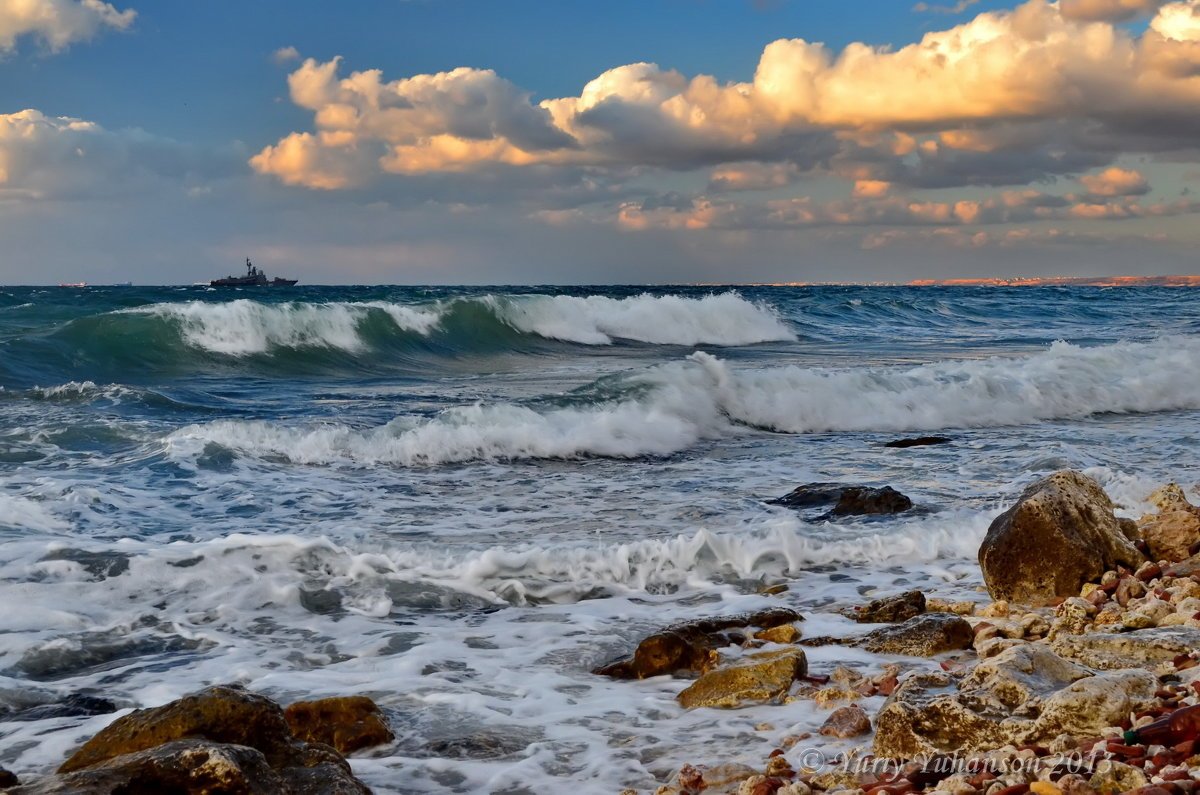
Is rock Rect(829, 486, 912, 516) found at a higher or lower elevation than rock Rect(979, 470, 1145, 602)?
lower

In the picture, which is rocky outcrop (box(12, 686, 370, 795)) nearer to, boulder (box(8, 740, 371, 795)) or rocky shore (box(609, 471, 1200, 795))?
boulder (box(8, 740, 371, 795))

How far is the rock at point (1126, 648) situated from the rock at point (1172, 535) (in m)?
2.20

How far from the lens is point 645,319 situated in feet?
115

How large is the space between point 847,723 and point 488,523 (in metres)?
4.83

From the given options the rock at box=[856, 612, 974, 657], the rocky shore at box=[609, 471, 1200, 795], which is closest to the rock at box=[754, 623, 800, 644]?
the rocky shore at box=[609, 471, 1200, 795]

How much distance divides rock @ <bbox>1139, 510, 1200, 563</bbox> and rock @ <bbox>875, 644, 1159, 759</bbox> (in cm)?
296

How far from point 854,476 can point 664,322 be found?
981 inches

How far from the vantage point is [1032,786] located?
3.00 meters

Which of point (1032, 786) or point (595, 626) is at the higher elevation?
point (1032, 786)

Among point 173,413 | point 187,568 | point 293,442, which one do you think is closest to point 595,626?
point 187,568

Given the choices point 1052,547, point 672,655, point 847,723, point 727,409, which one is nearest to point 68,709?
point 672,655

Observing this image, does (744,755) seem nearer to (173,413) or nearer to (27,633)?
(27,633)

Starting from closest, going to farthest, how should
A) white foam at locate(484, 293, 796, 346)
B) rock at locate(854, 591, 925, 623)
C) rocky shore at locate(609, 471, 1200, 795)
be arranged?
rocky shore at locate(609, 471, 1200, 795)
rock at locate(854, 591, 925, 623)
white foam at locate(484, 293, 796, 346)

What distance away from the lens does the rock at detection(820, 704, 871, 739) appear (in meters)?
4.09
